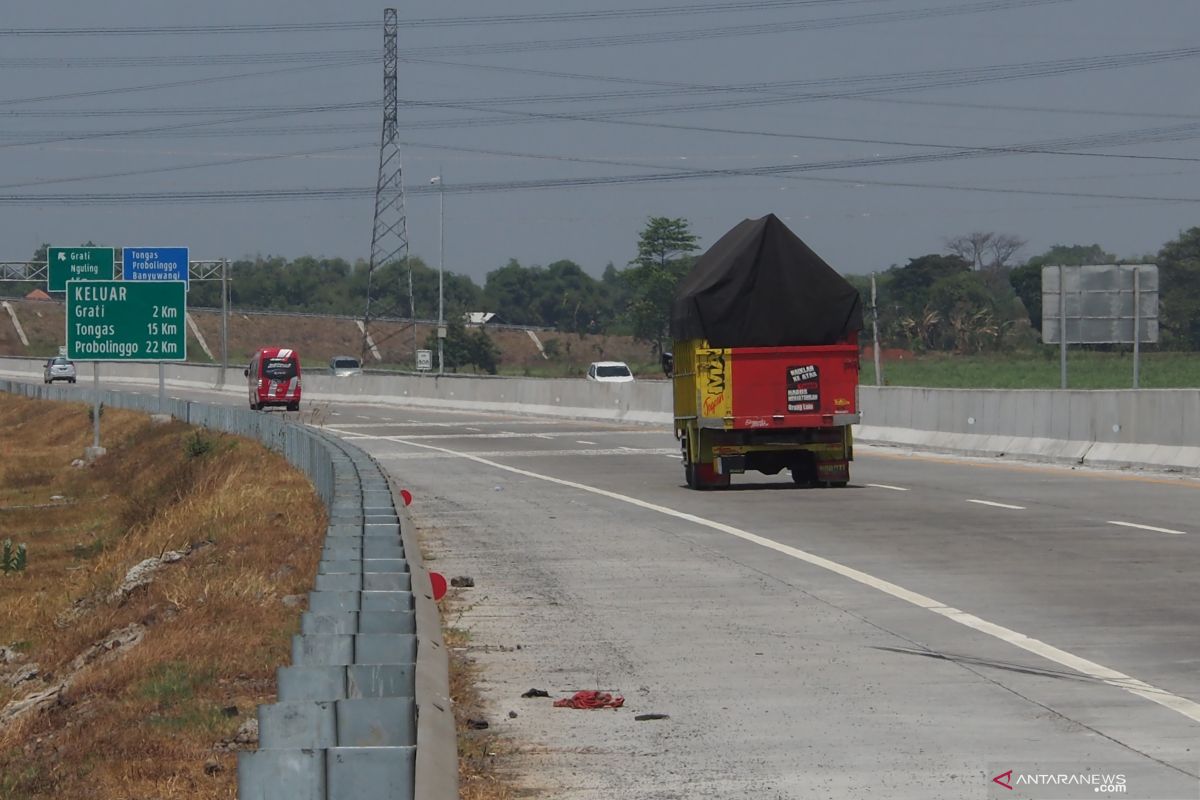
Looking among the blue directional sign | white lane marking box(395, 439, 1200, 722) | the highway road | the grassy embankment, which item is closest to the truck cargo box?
the highway road

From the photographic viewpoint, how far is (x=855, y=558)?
16.6 metres

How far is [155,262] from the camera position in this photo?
56.4 m

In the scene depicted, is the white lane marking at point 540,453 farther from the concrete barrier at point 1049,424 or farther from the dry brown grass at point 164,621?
the concrete barrier at point 1049,424

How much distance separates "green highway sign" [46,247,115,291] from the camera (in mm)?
58969

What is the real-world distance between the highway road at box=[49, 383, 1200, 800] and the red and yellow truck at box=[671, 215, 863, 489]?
101 centimetres

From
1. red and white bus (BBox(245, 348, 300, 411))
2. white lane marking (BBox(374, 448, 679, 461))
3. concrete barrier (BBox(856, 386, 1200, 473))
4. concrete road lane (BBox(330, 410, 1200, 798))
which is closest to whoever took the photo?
concrete road lane (BBox(330, 410, 1200, 798))

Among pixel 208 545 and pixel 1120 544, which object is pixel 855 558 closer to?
pixel 1120 544

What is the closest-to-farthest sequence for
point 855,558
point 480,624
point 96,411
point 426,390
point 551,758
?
1. point 551,758
2. point 480,624
3. point 855,558
4. point 96,411
5. point 426,390

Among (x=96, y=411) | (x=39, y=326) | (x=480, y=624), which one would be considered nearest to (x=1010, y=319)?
(x=39, y=326)

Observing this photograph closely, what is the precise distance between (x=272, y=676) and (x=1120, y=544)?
9.58 metres

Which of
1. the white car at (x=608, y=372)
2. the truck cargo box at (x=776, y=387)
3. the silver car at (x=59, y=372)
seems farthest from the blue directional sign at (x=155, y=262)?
the silver car at (x=59, y=372)

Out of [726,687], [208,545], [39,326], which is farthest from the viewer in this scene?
[39,326]

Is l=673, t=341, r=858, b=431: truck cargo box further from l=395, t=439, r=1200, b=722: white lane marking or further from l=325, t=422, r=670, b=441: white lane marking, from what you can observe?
l=325, t=422, r=670, b=441: white lane marking

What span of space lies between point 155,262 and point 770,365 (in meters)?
34.5
